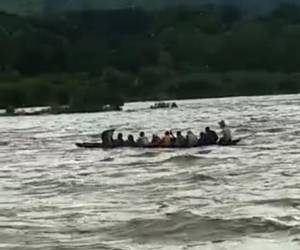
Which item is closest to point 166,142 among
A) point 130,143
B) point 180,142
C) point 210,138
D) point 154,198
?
point 180,142

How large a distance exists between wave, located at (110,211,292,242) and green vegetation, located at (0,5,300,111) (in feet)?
311

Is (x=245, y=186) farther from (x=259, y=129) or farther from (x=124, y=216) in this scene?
(x=259, y=129)

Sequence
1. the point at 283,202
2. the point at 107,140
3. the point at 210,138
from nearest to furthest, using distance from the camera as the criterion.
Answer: the point at 283,202, the point at 210,138, the point at 107,140

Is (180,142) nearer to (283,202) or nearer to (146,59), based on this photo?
(283,202)

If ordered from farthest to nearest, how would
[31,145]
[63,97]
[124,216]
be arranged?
1. [63,97]
2. [31,145]
3. [124,216]

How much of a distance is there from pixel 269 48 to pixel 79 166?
142091 millimetres

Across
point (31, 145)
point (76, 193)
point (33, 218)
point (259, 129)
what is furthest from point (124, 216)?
point (259, 129)

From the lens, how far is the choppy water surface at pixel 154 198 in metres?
20.6

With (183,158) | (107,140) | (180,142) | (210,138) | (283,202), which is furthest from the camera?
(107,140)

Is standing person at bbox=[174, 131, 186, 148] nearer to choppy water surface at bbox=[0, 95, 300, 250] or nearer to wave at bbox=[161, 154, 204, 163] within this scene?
choppy water surface at bbox=[0, 95, 300, 250]

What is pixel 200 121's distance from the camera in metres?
73.8

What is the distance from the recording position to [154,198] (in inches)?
1040

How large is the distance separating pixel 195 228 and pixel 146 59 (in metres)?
145

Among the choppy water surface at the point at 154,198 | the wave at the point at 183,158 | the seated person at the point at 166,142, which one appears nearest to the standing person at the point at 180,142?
the seated person at the point at 166,142
